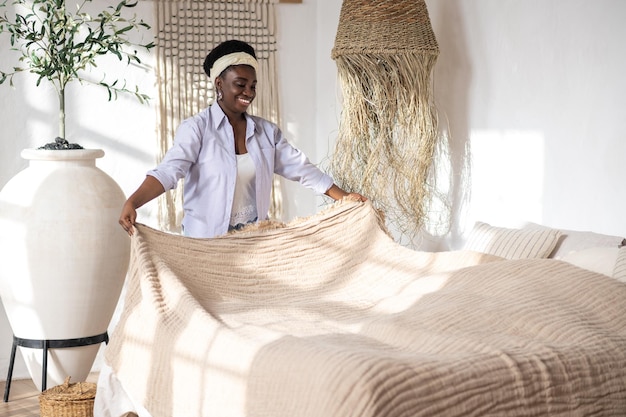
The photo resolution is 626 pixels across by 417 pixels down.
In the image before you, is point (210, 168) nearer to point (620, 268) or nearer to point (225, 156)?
point (225, 156)

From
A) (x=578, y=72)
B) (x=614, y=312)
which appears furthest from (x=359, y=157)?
(x=614, y=312)

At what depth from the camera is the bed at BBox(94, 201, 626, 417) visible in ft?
6.25

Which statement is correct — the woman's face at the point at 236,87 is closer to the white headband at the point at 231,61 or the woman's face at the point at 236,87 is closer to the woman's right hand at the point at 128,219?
the white headband at the point at 231,61

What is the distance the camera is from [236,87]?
340 centimetres

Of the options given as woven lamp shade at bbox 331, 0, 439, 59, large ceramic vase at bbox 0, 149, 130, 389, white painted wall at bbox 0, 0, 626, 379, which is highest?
woven lamp shade at bbox 331, 0, 439, 59

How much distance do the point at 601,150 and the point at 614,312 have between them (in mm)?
825

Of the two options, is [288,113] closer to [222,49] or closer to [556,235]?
[222,49]

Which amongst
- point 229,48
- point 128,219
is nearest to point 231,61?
point 229,48

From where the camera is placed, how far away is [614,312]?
93.1 inches

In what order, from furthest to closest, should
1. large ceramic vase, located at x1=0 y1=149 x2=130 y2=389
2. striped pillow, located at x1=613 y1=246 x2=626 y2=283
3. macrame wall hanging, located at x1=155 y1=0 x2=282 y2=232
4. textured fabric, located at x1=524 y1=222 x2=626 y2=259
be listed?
macrame wall hanging, located at x1=155 y1=0 x2=282 y2=232 → large ceramic vase, located at x1=0 y1=149 x2=130 y2=389 → textured fabric, located at x1=524 y1=222 x2=626 y2=259 → striped pillow, located at x1=613 y1=246 x2=626 y2=283

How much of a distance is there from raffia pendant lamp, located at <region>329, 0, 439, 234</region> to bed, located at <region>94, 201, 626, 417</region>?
1.80 feet

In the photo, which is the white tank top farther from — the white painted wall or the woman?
the white painted wall

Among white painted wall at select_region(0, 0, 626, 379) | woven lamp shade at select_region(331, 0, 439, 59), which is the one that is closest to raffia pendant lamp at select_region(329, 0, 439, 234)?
woven lamp shade at select_region(331, 0, 439, 59)

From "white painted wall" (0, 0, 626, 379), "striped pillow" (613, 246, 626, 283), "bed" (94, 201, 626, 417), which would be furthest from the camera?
"white painted wall" (0, 0, 626, 379)
